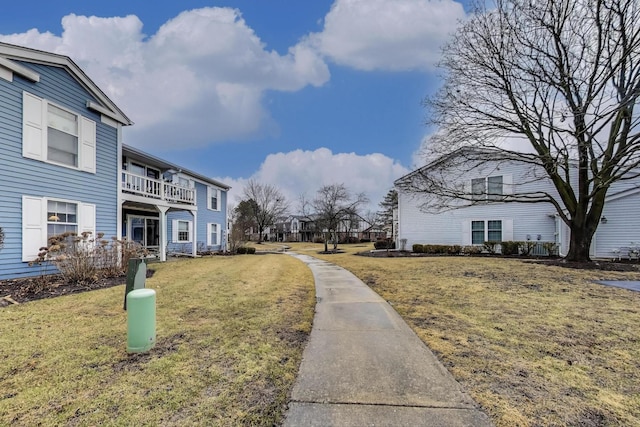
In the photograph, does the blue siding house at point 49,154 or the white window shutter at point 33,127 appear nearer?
the blue siding house at point 49,154

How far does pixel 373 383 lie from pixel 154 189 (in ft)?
49.0

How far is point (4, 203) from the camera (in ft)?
27.0

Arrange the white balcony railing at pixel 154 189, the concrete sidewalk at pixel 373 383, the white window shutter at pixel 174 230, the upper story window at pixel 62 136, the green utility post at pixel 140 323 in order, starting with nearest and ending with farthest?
1. the concrete sidewalk at pixel 373 383
2. the green utility post at pixel 140 323
3. the upper story window at pixel 62 136
4. the white balcony railing at pixel 154 189
5. the white window shutter at pixel 174 230

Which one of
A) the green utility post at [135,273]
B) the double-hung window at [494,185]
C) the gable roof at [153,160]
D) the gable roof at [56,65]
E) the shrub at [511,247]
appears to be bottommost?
the shrub at [511,247]

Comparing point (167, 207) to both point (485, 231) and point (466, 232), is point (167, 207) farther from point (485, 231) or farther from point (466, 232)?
point (485, 231)

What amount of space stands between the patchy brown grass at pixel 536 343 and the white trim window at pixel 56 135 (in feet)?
34.6

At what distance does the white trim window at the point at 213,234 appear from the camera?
23.1m

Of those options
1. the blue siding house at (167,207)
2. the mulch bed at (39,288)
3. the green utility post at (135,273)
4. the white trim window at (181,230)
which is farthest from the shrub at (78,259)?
the white trim window at (181,230)

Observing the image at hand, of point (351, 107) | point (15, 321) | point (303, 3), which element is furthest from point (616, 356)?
point (351, 107)

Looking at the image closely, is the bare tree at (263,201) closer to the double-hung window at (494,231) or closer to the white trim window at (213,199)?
the white trim window at (213,199)

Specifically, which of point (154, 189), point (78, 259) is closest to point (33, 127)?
point (78, 259)

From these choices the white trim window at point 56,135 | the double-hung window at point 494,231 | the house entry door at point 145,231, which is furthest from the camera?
the double-hung window at point 494,231

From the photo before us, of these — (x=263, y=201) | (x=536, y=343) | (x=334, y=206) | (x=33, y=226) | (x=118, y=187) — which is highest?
(x=263, y=201)

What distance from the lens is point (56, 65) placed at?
9.64m
